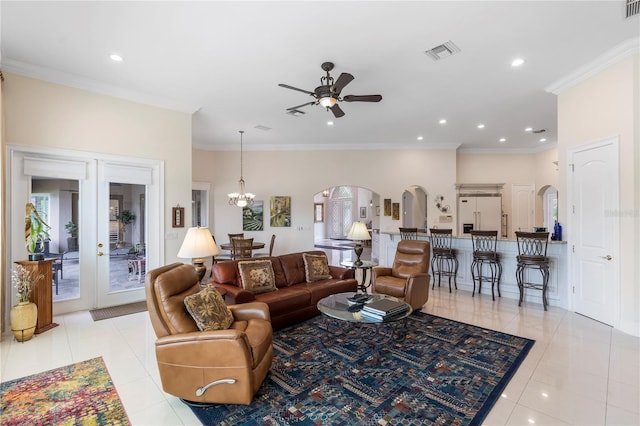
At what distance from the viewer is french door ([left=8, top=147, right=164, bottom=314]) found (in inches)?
160

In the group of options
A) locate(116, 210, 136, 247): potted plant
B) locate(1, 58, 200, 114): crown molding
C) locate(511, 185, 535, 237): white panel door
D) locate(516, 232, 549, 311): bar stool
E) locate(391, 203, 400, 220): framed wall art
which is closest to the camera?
locate(1, 58, 200, 114): crown molding

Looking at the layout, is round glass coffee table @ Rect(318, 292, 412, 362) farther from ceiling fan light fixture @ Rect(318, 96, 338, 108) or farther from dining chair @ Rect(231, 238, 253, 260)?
dining chair @ Rect(231, 238, 253, 260)

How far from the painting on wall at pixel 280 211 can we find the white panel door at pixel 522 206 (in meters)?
6.90

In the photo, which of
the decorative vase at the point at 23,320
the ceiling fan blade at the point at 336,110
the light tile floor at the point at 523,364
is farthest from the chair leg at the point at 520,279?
the decorative vase at the point at 23,320

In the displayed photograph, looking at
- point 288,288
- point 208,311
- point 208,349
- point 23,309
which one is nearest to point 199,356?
point 208,349

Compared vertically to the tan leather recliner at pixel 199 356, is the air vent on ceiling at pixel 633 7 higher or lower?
higher

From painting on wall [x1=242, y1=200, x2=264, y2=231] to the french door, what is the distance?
3.61 m

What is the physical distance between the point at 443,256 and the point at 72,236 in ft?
20.8

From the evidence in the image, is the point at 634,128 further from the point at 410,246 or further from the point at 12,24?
the point at 12,24

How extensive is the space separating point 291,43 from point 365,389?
Result: 3666 mm

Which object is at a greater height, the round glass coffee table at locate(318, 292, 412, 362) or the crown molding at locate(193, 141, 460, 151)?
the crown molding at locate(193, 141, 460, 151)

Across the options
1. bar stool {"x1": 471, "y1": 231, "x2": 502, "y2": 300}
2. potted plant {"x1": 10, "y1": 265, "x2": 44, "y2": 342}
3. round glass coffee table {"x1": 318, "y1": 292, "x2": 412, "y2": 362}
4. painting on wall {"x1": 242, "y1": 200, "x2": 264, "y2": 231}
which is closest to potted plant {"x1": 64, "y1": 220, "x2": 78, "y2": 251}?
potted plant {"x1": 10, "y1": 265, "x2": 44, "y2": 342}

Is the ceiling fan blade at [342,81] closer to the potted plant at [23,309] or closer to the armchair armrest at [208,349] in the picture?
the armchair armrest at [208,349]

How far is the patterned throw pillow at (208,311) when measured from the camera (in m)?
2.54
